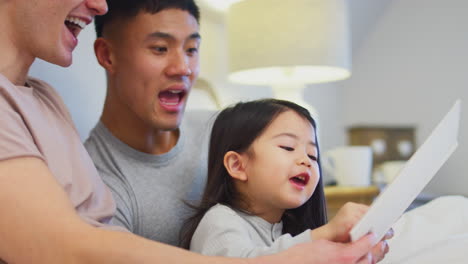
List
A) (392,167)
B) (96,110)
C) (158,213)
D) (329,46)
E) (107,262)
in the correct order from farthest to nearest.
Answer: (392,167) < (329,46) < (96,110) < (158,213) < (107,262)

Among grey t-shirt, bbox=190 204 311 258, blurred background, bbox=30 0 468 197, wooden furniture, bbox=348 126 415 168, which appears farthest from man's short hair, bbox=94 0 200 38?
wooden furniture, bbox=348 126 415 168

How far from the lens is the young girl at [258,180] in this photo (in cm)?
99

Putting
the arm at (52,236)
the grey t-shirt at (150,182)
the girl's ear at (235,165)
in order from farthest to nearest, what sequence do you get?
the grey t-shirt at (150,182) → the girl's ear at (235,165) → the arm at (52,236)

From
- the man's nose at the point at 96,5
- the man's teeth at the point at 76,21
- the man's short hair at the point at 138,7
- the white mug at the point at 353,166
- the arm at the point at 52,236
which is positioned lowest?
the white mug at the point at 353,166

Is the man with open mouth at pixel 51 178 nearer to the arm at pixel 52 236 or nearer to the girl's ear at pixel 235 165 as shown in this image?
the arm at pixel 52 236

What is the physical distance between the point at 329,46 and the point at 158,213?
1.05 m

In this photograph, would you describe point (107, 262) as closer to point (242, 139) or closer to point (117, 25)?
point (242, 139)

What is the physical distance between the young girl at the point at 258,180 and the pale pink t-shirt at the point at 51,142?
0.22 meters

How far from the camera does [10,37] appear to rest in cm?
86

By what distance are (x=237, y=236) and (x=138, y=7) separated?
667 millimetres

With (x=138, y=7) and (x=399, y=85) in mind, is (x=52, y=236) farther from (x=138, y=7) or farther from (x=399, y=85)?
(x=399, y=85)

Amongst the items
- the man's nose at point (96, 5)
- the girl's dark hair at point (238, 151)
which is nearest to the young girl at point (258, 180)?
the girl's dark hair at point (238, 151)

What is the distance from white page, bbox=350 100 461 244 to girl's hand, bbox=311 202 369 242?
0.06m

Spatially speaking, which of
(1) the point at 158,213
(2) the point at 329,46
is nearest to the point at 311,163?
(1) the point at 158,213
